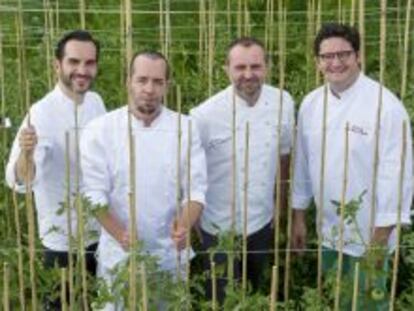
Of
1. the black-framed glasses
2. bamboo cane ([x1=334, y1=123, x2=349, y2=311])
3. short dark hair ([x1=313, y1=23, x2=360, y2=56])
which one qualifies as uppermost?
short dark hair ([x1=313, y1=23, x2=360, y2=56])

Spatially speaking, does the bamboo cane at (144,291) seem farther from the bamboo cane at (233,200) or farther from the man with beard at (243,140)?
the man with beard at (243,140)

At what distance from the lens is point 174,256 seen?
9.13 ft

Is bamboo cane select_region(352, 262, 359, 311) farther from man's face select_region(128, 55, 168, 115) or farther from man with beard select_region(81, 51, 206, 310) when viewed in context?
man's face select_region(128, 55, 168, 115)

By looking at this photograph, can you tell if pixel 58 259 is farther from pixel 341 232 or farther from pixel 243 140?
pixel 341 232

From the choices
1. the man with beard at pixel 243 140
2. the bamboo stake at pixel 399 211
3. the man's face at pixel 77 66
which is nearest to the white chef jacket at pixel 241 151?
the man with beard at pixel 243 140

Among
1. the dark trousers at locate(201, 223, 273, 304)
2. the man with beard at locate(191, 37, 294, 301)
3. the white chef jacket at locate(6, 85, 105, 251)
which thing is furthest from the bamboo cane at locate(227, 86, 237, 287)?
the white chef jacket at locate(6, 85, 105, 251)

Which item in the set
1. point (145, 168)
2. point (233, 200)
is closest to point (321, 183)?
point (233, 200)

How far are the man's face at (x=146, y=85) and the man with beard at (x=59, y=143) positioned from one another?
0.61ft

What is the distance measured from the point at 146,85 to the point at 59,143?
0.36 m

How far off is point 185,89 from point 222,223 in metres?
1.51

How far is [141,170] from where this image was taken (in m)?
2.69

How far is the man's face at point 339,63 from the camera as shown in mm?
2787

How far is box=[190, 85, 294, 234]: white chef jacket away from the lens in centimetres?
290

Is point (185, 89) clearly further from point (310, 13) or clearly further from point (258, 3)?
point (258, 3)
